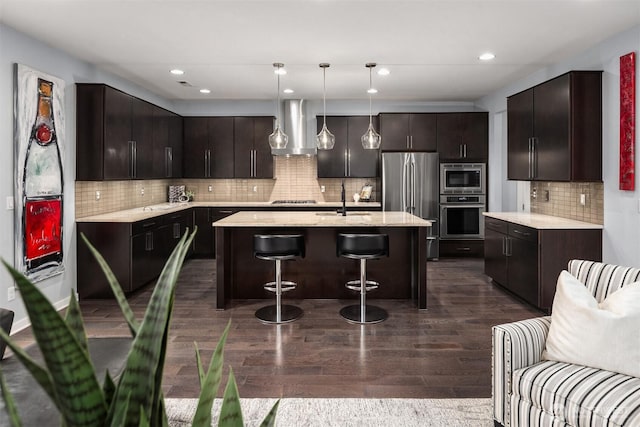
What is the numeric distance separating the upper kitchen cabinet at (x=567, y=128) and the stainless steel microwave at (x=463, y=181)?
7.72ft

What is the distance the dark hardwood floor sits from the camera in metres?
2.93

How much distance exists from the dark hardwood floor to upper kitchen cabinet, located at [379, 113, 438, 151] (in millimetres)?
2843

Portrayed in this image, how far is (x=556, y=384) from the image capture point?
197 centimetres

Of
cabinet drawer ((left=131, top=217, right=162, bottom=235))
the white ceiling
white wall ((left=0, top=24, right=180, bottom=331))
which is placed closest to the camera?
the white ceiling

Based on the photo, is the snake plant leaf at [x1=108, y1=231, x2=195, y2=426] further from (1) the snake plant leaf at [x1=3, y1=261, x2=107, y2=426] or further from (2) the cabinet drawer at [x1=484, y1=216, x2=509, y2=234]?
(2) the cabinet drawer at [x1=484, y1=216, x2=509, y2=234]

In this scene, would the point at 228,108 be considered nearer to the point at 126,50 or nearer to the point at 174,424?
the point at 126,50

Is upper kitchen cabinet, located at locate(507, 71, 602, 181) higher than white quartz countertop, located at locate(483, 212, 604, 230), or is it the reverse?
upper kitchen cabinet, located at locate(507, 71, 602, 181)

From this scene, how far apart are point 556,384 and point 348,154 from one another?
237 inches

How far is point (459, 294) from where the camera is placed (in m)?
5.23

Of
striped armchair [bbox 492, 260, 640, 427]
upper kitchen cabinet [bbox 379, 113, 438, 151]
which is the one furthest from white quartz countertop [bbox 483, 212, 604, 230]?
upper kitchen cabinet [bbox 379, 113, 438, 151]

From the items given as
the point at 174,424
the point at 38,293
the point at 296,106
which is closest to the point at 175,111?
the point at 296,106

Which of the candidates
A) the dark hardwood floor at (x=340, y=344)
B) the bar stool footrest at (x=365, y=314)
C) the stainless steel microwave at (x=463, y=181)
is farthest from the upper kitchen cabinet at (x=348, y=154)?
the bar stool footrest at (x=365, y=314)

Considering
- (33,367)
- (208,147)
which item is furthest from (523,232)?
(208,147)

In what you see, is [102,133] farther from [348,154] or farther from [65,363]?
[65,363]
